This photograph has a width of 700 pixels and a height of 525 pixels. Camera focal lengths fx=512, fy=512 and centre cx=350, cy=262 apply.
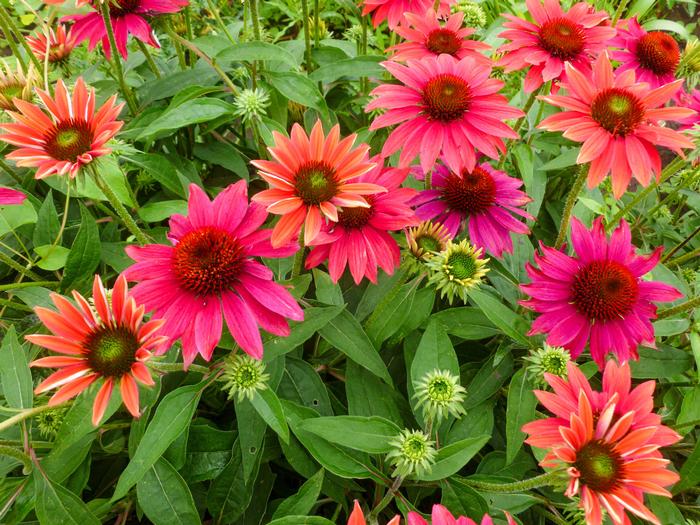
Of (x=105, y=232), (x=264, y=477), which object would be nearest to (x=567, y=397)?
(x=264, y=477)

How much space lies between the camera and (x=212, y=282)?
0.85m

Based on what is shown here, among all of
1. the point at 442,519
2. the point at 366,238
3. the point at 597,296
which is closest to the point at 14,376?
the point at 366,238

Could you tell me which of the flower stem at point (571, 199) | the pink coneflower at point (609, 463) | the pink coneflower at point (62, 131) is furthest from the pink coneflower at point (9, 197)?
the flower stem at point (571, 199)

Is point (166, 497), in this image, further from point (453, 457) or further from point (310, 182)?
point (310, 182)

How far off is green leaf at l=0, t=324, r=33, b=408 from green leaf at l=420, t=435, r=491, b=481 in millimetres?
755

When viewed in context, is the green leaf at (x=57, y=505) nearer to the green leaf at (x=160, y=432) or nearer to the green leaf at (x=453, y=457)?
the green leaf at (x=160, y=432)

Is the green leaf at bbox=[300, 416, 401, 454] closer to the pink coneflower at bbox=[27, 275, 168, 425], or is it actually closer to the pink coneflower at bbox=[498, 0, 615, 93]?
the pink coneflower at bbox=[27, 275, 168, 425]

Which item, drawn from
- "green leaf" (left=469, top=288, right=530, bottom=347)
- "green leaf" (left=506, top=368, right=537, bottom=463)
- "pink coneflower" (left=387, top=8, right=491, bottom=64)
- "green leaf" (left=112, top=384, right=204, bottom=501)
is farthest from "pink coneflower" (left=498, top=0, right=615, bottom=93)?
"green leaf" (left=112, top=384, right=204, bottom=501)

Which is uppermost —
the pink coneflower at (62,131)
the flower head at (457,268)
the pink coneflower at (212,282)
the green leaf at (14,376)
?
the flower head at (457,268)

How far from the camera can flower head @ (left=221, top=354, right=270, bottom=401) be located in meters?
0.91

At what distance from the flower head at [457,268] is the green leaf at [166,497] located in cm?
63

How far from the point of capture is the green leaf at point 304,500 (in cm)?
97

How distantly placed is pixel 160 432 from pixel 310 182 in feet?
1.68

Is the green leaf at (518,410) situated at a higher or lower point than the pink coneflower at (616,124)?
lower
